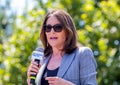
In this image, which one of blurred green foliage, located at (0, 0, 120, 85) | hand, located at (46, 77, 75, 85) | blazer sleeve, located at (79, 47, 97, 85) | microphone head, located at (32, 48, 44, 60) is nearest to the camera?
hand, located at (46, 77, 75, 85)

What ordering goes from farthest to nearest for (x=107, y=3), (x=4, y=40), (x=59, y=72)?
(x=4, y=40) → (x=107, y=3) → (x=59, y=72)

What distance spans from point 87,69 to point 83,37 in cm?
843

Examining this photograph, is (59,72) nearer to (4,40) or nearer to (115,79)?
(115,79)

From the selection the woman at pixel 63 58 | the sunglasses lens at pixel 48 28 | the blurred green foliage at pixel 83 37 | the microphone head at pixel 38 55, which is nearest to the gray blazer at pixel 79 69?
the woman at pixel 63 58

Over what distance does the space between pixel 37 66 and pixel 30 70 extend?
0.08 metres

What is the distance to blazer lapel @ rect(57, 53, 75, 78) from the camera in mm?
3695

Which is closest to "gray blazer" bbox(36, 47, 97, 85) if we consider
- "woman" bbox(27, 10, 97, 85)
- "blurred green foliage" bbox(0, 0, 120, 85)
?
"woman" bbox(27, 10, 97, 85)

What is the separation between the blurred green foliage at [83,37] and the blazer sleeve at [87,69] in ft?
26.4

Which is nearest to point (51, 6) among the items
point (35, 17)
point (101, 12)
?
point (35, 17)

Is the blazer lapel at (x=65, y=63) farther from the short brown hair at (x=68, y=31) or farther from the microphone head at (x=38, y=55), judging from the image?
the microphone head at (x=38, y=55)

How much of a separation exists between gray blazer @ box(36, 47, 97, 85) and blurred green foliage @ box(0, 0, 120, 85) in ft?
26.4

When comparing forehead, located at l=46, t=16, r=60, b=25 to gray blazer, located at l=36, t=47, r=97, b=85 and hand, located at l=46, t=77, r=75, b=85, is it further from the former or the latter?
hand, located at l=46, t=77, r=75, b=85

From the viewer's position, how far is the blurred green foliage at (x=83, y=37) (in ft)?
39.5

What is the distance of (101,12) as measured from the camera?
12.7 m
